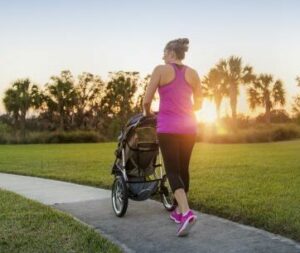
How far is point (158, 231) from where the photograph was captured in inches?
243

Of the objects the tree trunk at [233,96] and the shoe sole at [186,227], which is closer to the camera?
the shoe sole at [186,227]

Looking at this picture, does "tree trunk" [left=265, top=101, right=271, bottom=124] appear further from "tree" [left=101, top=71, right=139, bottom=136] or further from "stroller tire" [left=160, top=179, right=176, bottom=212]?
"stroller tire" [left=160, top=179, right=176, bottom=212]

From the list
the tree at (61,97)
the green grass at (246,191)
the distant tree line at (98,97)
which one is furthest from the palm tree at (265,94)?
the green grass at (246,191)

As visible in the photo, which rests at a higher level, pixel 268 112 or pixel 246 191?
pixel 268 112

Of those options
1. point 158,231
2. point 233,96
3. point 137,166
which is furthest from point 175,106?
point 233,96

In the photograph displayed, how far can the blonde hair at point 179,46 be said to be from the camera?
19.3 ft

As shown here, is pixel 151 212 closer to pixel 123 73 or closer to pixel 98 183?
pixel 98 183

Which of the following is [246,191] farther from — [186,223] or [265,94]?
[265,94]

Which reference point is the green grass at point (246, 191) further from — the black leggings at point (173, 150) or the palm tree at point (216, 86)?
the palm tree at point (216, 86)

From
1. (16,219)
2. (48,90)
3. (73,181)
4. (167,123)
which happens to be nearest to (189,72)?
(167,123)

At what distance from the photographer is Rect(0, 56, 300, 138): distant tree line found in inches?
2603

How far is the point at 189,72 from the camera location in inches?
235

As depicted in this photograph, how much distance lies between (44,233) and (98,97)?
234ft

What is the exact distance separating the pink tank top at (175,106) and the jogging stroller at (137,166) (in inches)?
38.8
